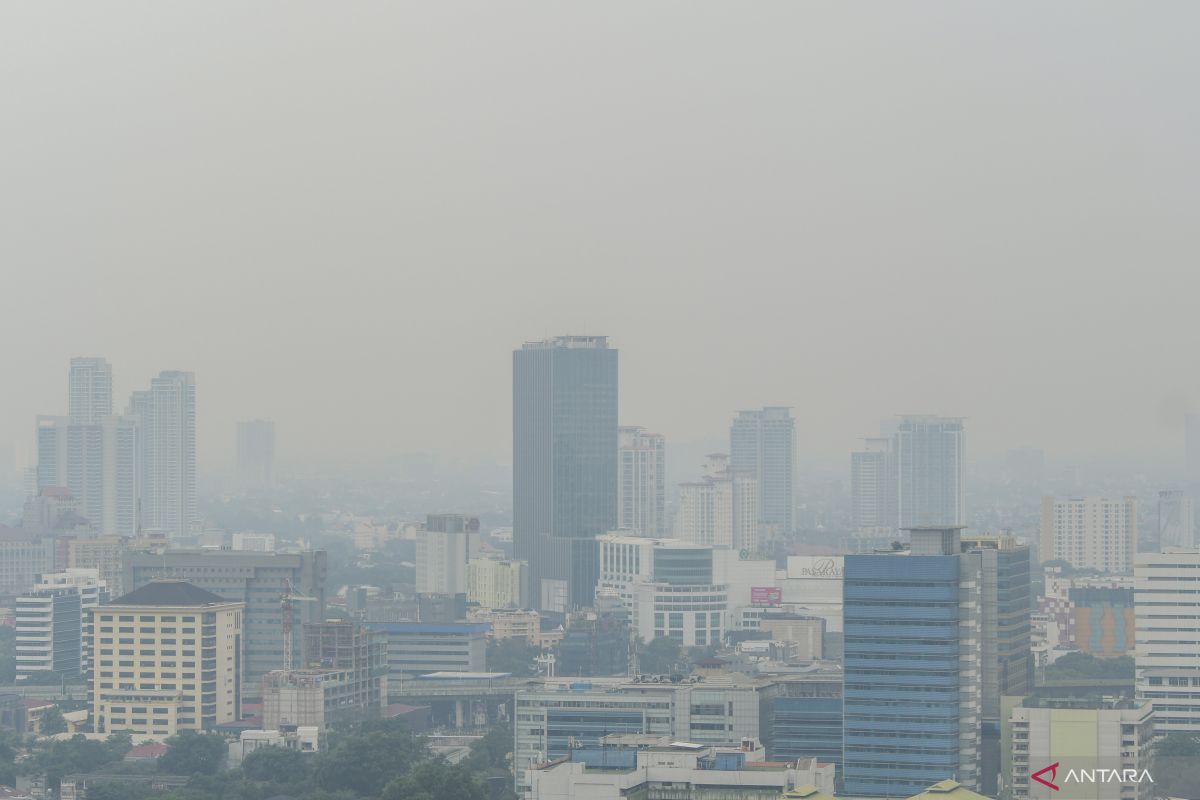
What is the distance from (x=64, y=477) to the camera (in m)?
66.1

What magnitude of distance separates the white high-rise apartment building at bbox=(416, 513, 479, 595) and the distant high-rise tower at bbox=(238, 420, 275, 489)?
3144 centimetres

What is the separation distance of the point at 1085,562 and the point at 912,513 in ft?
Answer: 34.3

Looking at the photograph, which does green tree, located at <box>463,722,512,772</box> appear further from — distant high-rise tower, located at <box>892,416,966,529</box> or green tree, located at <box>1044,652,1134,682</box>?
distant high-rise tower, located at <box>892,416,966,529</box>

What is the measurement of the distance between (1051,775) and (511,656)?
20.8m

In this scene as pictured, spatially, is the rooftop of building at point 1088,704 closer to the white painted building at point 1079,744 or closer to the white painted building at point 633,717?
the white painted building at point 1079,744

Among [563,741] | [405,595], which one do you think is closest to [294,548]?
[405,595]

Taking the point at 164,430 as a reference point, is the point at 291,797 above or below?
below

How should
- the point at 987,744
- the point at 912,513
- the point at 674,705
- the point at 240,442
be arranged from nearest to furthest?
the point at 987,744 < the point at 674,705 < the point at 912,513 < the point at 240,442

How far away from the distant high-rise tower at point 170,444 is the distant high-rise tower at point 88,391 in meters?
1.40

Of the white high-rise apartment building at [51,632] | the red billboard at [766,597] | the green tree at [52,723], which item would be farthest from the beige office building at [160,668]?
the red billboard at [766,597]

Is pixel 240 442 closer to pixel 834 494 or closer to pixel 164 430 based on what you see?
pixel 164 430

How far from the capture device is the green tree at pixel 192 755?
1027 inches

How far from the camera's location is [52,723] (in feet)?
102

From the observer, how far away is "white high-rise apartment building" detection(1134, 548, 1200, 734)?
1104 inches
